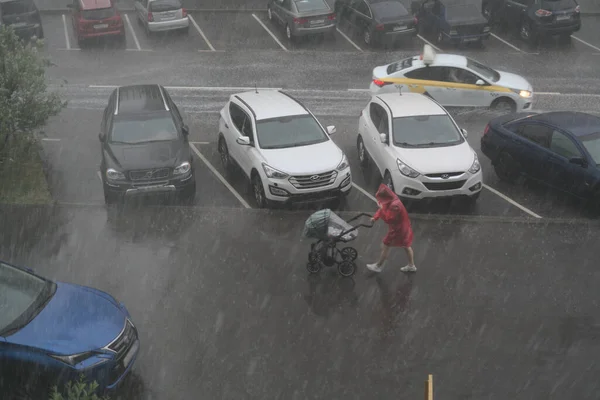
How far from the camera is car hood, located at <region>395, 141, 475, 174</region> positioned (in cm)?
1382

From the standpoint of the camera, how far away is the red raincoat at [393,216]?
1062cm

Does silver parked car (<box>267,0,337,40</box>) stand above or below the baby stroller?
below

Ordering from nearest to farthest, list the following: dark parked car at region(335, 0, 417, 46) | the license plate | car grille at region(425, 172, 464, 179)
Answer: the license plate → car grille at region(425, 172, 464, 179) → dark parked car at region(335, 0, 417, 46)

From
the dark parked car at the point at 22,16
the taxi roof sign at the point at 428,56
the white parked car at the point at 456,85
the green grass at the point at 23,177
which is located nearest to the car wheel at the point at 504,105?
the white parked car at the point at 456,85

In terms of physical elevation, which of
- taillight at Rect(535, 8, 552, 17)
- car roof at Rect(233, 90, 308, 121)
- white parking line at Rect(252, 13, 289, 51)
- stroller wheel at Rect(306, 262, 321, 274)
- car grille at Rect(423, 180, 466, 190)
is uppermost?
car roof at Rect(233, 90, 308, 121)

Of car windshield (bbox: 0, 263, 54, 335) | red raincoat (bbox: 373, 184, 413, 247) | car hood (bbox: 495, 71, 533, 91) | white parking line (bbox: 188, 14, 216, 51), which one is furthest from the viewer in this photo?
white parking line (bbox: 188, 14, 216, 51)

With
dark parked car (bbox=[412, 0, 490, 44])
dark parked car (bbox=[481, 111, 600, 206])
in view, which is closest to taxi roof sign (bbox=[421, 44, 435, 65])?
dark parked car (bbox=[481, 111, 600, 206])

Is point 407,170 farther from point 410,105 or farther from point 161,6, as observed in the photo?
point 161,6

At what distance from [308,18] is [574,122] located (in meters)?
12.7

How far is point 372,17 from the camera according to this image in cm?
2544

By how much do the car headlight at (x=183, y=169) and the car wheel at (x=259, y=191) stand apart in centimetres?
124

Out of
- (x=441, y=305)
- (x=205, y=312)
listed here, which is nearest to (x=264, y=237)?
(x=205, y=312)

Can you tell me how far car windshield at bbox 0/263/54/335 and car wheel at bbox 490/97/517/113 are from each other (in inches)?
513

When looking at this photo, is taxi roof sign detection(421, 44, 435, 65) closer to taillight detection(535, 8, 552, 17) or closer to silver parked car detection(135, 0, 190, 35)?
taillight detection(535, 8, 552, 17)
